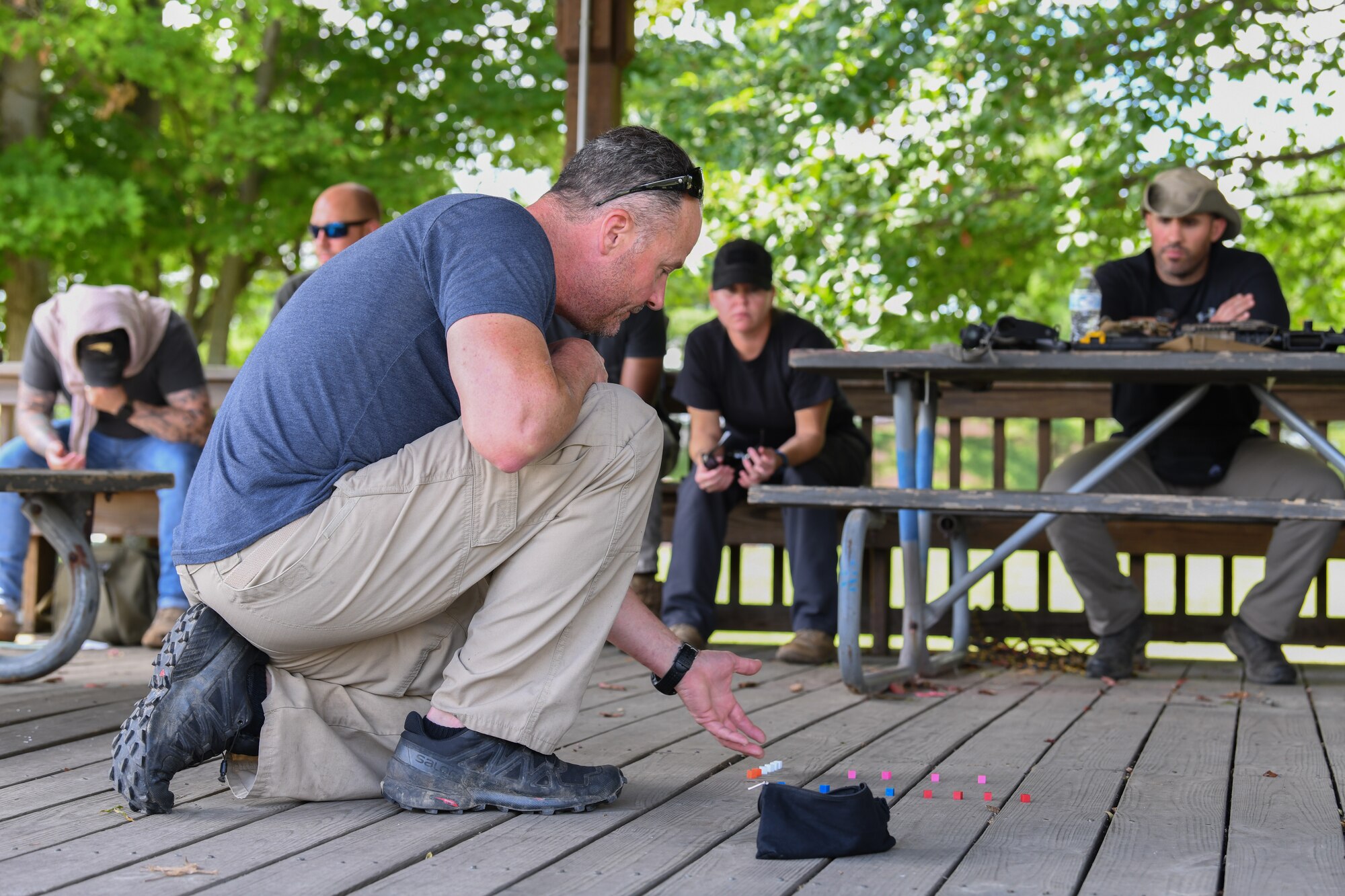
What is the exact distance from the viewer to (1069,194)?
7133 mm

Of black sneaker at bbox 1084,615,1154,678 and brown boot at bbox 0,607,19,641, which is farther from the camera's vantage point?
brown boot at bbox 0,607,19,641

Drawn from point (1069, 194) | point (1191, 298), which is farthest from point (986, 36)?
point (1191, 298)

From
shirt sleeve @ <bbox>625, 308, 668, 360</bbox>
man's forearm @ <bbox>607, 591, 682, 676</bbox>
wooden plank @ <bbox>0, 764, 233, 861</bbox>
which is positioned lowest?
wooden plank @ <bbox>0, 764, 233, 861</bbox>

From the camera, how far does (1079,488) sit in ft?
11.8

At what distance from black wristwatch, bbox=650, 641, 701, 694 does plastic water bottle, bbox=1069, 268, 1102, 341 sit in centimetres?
201

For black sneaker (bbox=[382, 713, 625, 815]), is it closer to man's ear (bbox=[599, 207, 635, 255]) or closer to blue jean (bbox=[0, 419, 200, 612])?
man's ear (bbox=[599, 207, 635, 255])

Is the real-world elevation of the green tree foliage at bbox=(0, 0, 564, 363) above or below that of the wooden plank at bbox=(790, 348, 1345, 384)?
above

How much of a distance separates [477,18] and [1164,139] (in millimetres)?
5988

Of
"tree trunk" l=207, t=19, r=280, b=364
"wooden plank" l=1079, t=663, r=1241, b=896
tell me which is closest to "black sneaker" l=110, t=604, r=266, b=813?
"wooden plank" l=1079, t=663, r=1241, b=896

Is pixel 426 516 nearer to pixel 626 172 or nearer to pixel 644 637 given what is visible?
pixel 644 637

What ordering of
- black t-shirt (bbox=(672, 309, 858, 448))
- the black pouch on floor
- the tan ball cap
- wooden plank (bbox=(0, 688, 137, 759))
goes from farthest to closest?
1. black t-shirt (bbox=(672, 309, 858, 448))
2. the tan ball cap
3. wooden plank (bbox=(0, 688, 137, 759))
4. the black pouch on floor

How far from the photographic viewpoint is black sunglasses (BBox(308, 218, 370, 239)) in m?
4.41

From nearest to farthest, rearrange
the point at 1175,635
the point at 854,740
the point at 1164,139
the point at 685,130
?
the point at 854,740 → the point at 1175,635 → the point at 1164,139 → the point at 685,130

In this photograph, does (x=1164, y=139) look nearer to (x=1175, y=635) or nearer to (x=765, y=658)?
(x=1175, y=635)
